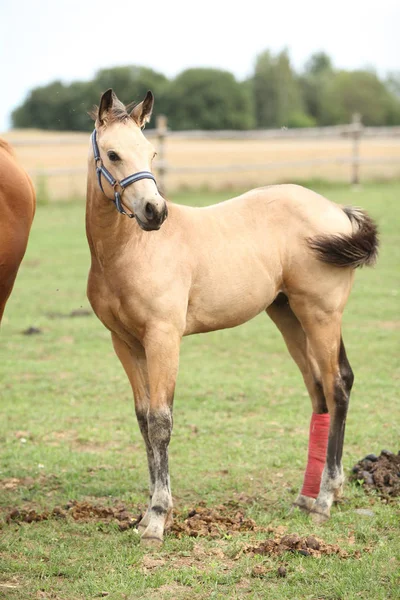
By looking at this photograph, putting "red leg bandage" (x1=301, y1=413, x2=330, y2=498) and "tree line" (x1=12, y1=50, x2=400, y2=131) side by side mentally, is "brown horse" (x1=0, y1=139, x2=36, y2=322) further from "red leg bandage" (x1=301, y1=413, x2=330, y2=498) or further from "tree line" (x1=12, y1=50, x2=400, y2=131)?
"red leg bandage" (x1=301, y1=413, x2=330, y2=498)

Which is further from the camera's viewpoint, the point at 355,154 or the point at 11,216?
the point at 355,154

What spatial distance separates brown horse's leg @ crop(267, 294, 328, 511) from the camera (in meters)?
5.01

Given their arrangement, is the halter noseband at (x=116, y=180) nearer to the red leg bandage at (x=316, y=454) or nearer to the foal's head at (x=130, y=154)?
the foal's head at (x=130, y=154)

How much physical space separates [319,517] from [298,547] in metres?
0.60

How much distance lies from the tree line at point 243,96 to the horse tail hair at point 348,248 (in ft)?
4.73

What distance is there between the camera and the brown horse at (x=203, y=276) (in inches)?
162

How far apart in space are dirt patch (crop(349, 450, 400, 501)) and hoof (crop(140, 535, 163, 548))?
154 cm

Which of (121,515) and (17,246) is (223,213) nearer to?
(17,246)

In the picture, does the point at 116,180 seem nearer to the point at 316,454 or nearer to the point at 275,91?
the point at 316,454

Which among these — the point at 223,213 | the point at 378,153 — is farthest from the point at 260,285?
the point at 378,153

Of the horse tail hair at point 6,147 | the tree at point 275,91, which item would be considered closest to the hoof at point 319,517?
the horse tail hair at point 6,147

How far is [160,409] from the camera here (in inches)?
167

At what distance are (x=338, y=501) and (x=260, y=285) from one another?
1.50 meters

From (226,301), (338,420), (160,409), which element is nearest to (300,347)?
(338,420)
